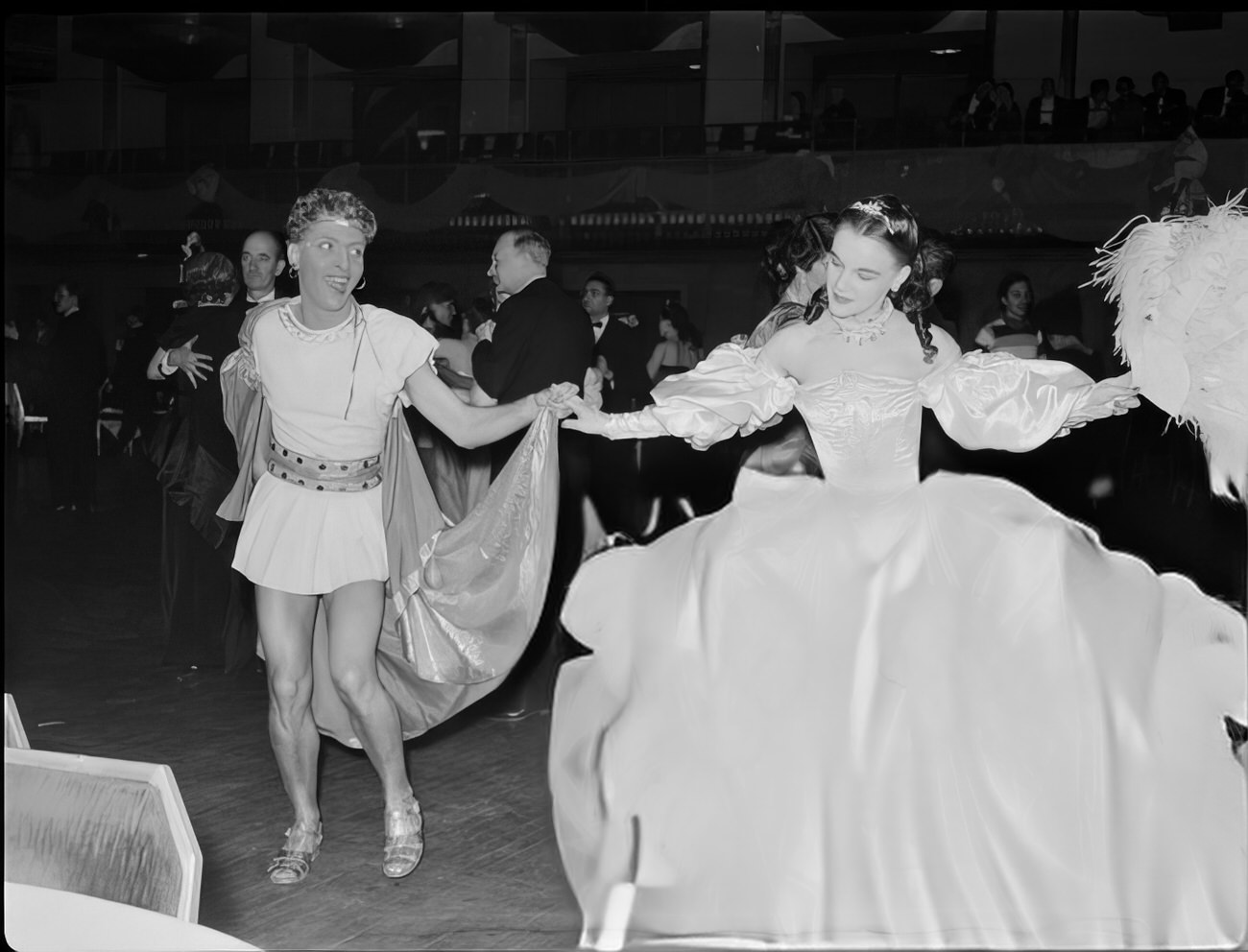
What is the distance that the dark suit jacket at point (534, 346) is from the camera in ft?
11.8

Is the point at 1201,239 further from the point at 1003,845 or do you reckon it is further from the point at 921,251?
the point at 1003,845

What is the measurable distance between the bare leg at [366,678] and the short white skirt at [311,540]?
0.18 feet

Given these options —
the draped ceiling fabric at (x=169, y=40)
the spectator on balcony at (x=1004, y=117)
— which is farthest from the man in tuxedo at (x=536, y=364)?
the spectator on balcony at (x=1004, y=117)

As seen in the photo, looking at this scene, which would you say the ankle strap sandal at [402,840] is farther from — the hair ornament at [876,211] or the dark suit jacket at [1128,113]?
the dark suit jacket at [1128,113]

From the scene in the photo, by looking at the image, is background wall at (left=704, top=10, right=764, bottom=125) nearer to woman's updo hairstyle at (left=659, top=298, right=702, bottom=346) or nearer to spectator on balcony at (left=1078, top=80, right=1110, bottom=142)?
woman's updo hairstyle at (left=659, top=298, right=702, bottom=346)

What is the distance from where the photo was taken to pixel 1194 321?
3.11m

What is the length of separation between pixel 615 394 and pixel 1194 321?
1.48 m

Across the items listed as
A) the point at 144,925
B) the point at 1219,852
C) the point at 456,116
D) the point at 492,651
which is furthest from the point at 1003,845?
the point at 456,116

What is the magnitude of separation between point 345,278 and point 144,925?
1.56m

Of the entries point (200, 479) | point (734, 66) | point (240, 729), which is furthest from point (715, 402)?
point (240, 729)

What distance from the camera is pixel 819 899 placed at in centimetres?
306

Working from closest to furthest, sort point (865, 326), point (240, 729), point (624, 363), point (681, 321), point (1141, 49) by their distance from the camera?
point (865, 326)
point (1141, 49)
point (681, 321)
point (624, 363)
point (240, 729)

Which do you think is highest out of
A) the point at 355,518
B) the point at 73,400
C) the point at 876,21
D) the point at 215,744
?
the point at 876,21

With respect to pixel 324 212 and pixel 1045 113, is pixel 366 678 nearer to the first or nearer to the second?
pixel 324 212
